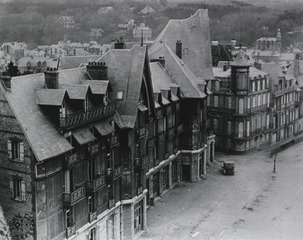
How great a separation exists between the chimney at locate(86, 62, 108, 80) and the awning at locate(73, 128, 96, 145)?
7.73m

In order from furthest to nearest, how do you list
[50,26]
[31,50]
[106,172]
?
[31,50]
[50,26]
[106,172]

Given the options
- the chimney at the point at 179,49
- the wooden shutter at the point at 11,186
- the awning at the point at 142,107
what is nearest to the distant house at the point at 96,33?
the chimney at the point at 179,49

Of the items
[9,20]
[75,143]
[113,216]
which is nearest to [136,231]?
[113,216]

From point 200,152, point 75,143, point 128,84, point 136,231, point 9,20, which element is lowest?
point 136,231

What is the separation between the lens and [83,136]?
131 feet

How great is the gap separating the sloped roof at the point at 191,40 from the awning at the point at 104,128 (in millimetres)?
40090

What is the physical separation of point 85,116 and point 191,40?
151ft

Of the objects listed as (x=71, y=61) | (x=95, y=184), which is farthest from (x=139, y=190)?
(x=71, y=61)

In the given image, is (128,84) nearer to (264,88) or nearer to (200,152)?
(200,152)

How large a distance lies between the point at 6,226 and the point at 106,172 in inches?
416

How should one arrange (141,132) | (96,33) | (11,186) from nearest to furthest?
(11,186) → (141,132) → (96,33)

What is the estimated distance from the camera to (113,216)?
46.3 m

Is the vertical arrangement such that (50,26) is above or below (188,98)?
above

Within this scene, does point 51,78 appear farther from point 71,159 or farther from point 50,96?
point 71,159
